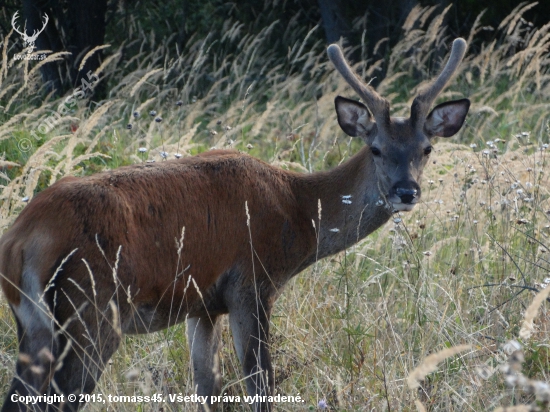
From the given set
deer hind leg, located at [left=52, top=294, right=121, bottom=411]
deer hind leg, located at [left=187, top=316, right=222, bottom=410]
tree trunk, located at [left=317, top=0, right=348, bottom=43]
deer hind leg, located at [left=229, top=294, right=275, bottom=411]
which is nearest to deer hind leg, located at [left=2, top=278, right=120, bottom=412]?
deer hind leg, located at [left=52, top=294, right=121, bottom=411]

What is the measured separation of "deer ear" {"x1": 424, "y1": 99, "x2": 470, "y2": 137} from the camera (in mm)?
5609

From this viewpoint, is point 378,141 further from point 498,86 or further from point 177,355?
point 498,86

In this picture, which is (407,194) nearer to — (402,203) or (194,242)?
(402,203)

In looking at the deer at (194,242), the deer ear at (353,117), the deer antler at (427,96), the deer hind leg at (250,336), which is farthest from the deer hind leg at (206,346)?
the deer antler at (427,96)

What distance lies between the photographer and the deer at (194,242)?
4008mm

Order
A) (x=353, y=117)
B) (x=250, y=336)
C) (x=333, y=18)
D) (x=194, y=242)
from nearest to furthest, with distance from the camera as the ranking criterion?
(x=194, y=242)
(x=250, y=336)
(x=353, y=117)
(x=333, y=18)

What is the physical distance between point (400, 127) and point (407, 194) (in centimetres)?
59

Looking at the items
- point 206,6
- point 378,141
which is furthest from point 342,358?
point 206,6

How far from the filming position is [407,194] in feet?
16.6

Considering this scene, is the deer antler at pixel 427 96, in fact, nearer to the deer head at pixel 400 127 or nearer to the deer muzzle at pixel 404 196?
the deer head at pixel 400 127

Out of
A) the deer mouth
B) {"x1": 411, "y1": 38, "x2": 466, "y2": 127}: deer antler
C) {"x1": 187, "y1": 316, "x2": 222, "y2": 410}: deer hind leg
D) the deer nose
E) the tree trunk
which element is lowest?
{"x1": 187, "y1": 316, "x2": 222, "y2": 410}: deer hind leg

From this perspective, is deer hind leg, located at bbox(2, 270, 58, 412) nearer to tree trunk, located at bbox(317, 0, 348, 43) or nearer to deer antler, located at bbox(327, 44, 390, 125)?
deer antler, located at bbox(327, 44, 390, 125)

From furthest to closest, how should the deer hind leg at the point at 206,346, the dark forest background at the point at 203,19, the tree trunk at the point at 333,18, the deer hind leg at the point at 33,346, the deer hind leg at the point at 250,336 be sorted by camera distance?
the tree trunk at the point at 333,18
the dark forest background at the point at 203,19
the deer hind leg at the point at 206,346
the deer hind leg at the point at 250,336
the deer hind leg at the point at 33,346

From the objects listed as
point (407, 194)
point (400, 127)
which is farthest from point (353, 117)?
point (407, 194)
